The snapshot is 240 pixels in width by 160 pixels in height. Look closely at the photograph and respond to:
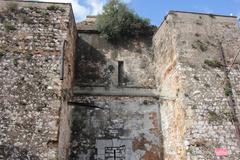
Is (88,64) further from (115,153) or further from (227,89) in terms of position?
(227,89)

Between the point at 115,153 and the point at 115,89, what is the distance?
98.7 inches

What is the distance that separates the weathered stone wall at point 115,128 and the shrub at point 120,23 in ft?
9.93

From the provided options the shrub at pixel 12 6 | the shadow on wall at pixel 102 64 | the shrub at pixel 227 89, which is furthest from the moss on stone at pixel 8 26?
the shrub at pixel 227 89

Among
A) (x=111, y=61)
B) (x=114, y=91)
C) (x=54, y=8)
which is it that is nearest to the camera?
(x=54, y=8)

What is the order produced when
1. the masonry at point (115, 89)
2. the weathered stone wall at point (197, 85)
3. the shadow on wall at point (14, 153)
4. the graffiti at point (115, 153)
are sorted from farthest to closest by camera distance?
1. the graffiti at point (115, 153)
2. the weathered stone wall at point (197, 85)
3. the masonry at point (115, 89)
4. the shadow on wall at point (14, 153)

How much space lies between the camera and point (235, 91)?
10680 mm

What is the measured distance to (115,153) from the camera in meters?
11.6

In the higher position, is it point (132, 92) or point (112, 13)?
point (112, 13)

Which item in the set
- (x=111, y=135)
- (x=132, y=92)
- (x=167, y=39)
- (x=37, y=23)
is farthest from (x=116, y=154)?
(x=37, y=23)

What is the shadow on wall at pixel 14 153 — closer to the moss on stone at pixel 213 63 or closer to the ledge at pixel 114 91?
the ledge at pixel 114 91

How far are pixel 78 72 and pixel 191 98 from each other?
484cm

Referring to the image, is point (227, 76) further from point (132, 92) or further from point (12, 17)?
point (12, 17)

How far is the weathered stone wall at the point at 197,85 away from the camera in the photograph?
32.0 feet

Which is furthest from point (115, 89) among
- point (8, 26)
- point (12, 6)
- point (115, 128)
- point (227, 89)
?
point (12, 6)
